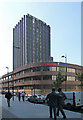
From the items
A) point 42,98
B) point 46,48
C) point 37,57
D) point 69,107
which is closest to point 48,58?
point 46,48

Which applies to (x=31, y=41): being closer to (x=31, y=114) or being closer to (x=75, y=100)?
(x=75, y=100)

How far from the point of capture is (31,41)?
13650cm

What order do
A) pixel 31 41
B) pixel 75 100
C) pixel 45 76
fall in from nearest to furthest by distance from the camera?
pixel 75 100 < pixel 45 76 < pixel 31 41

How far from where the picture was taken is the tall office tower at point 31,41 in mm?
130788

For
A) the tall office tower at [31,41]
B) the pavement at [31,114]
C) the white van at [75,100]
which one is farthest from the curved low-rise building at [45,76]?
the tall office tower at [31,41]

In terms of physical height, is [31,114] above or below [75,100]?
below

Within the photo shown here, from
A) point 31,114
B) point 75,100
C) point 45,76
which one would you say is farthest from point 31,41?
point 31,114

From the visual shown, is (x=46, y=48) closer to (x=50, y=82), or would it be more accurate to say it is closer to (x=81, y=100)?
(x=50, y=82)

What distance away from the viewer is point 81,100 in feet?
52.8

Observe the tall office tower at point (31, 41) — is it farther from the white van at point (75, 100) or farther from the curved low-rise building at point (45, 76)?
the white van at point (75, 100)

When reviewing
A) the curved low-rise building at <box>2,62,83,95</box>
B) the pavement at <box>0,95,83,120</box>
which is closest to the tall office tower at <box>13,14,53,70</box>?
the curved low-rise building at <box>2,62,83,95</box>

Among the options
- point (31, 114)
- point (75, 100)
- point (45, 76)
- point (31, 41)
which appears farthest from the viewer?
point (31, 41)

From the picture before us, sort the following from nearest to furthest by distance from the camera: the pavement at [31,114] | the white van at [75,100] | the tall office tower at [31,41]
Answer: the pavement at [31,114] < the white van at [75,100] < the tall office tower at [31,41]

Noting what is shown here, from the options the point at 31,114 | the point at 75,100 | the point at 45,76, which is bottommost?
the point at 31,114
